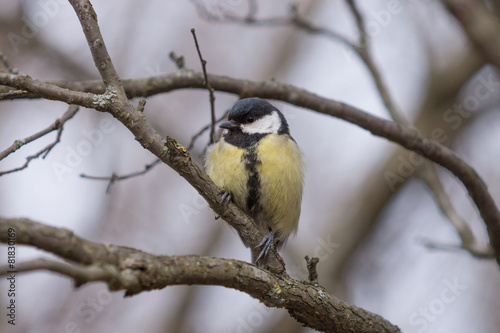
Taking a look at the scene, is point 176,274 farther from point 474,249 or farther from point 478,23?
point 474,249

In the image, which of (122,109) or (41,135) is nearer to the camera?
(122,109)

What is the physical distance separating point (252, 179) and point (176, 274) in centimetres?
163

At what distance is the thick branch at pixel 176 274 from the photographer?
1.45m

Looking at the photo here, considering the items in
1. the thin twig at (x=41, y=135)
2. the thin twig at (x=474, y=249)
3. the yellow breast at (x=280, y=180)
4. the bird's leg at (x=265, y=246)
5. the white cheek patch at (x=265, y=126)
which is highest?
the white cheek patch at (x=265, y=126)

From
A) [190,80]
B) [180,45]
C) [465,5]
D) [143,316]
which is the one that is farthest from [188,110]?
[465,5]

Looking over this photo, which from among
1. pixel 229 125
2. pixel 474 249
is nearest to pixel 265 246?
pixel 229 125

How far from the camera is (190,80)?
345 cm

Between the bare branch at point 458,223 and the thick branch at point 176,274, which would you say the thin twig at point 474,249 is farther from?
the thick branch at point 176,274

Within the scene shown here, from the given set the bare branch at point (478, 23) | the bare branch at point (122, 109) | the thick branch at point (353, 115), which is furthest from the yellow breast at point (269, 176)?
the bare branch at point (478, 23)

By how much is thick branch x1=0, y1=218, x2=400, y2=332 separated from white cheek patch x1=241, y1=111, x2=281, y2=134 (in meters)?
1.52

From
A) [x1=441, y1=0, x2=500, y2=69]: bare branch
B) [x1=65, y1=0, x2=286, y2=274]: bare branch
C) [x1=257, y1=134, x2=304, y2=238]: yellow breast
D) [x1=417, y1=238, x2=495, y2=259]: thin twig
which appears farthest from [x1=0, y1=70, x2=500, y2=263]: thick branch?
[x1=441, y1=0, x2=500, y2=69]: bare branch

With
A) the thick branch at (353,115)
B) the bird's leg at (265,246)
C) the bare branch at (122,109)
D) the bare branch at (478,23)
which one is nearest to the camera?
the bare branch at (122,109)

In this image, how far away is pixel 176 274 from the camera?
1.83 meters

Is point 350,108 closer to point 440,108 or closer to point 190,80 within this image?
point 190,80
